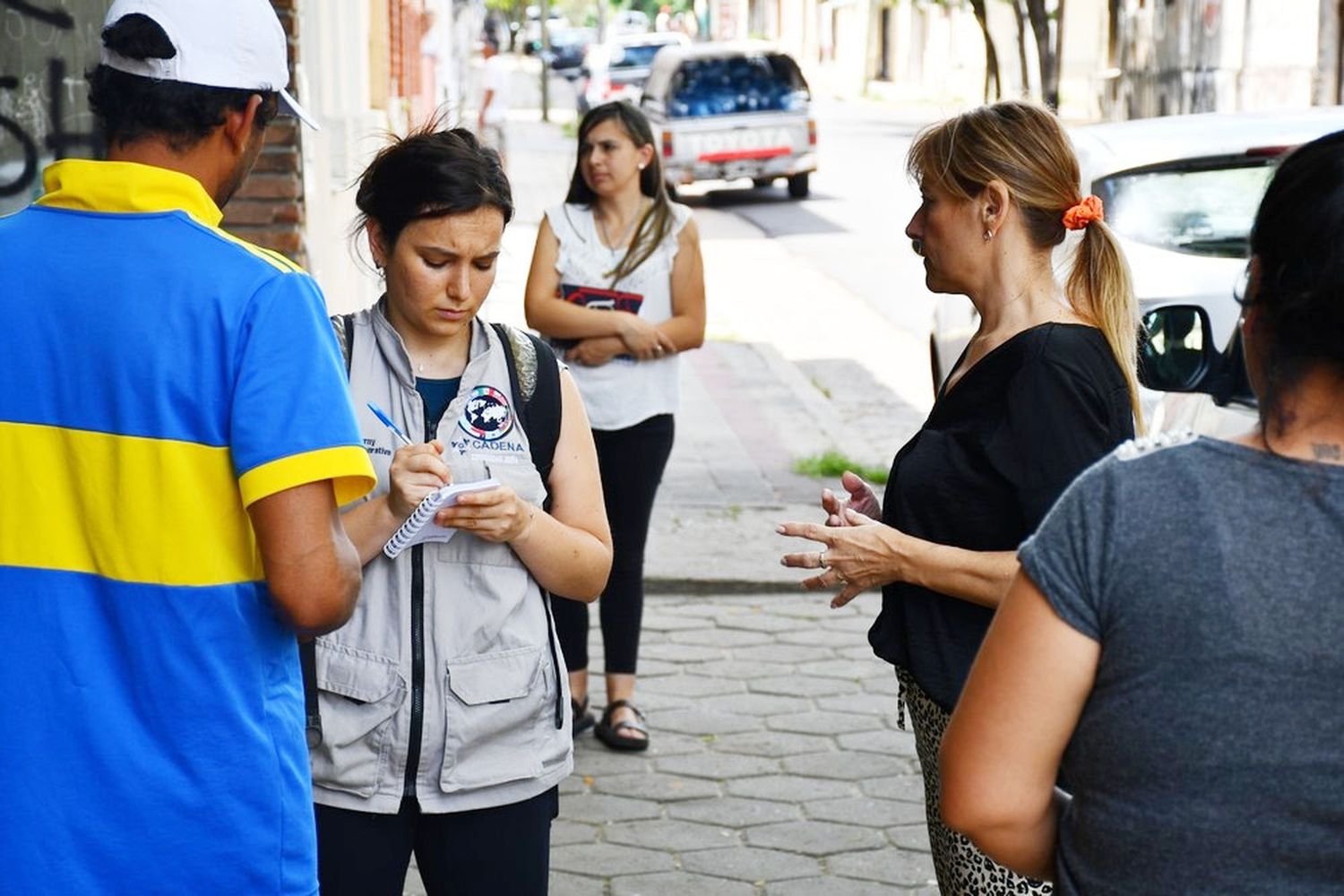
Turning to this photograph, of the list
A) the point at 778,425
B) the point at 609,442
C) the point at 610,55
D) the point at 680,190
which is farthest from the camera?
the point at 610,55

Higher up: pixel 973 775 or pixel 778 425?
pixel 973 775

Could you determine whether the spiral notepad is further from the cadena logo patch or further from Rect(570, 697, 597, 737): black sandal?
Rect(570, 697, 597, 737): black sandal

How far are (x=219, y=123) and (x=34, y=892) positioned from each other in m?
0.97

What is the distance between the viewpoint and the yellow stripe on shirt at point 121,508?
2139 millimetres

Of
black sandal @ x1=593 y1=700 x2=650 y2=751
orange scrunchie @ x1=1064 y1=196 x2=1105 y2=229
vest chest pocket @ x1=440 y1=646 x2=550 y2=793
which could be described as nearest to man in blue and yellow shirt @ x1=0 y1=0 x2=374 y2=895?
vest chest pocket @ x1=440 y1=646 x2=550 y2=793

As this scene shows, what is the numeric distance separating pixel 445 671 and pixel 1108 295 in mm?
1227

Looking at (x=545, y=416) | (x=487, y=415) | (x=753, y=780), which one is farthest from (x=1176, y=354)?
(x=487, y=415)

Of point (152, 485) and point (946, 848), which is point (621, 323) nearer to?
point (946, 848)

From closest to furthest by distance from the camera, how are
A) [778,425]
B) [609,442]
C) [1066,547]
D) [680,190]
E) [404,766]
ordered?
[1066,547], [404,766], [609,442], [778,425], [680,190]

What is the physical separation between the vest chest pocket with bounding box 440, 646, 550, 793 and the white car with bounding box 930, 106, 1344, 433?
3575mm

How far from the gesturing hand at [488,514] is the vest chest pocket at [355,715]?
25 centimetres

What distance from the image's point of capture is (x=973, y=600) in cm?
286

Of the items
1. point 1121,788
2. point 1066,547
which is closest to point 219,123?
point 1066,547

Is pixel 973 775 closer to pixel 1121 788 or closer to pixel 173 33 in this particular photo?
pixel 1121 788
